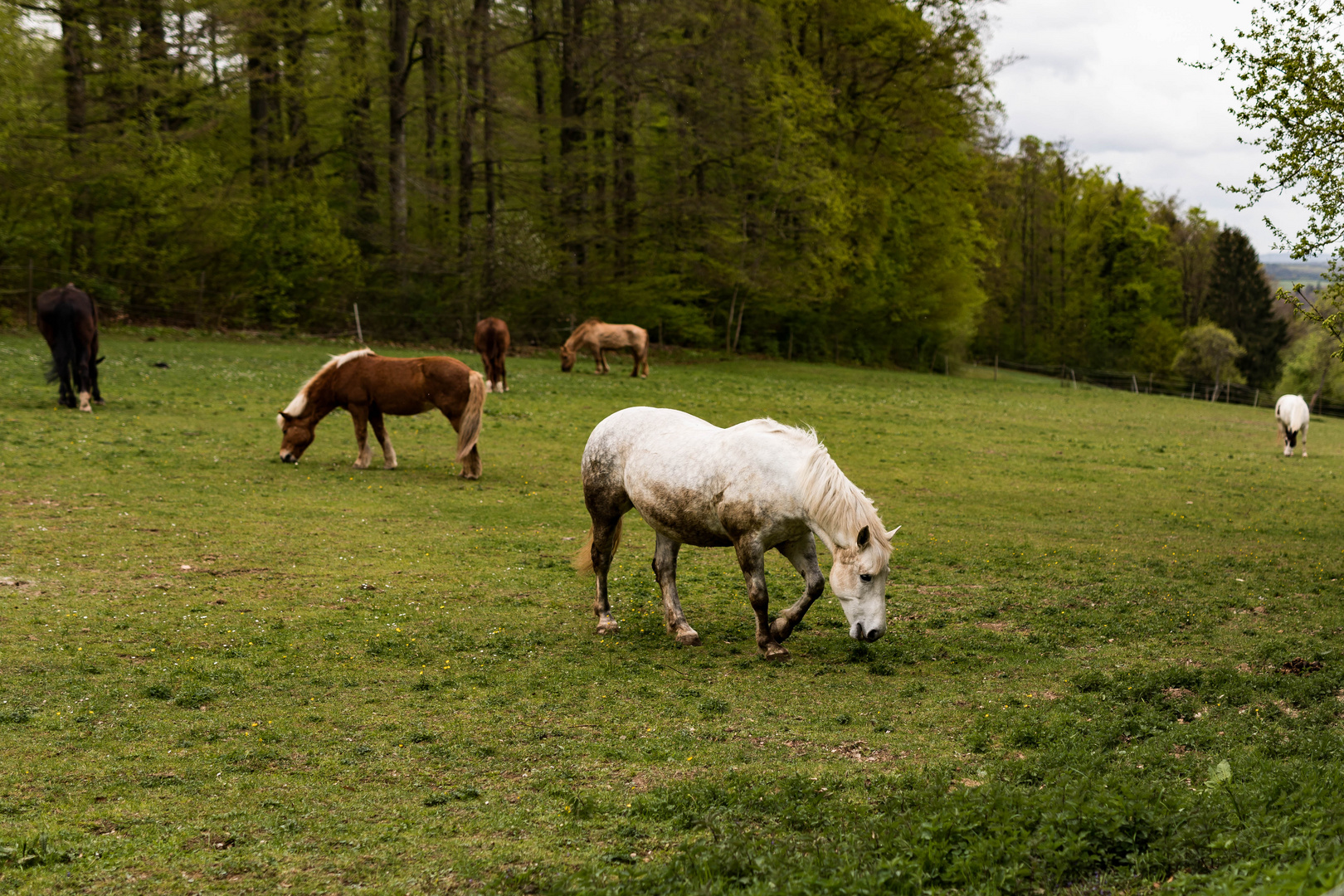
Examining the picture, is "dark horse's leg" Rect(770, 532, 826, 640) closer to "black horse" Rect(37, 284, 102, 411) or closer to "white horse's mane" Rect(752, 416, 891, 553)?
"white horse's mane" Rect(752, 416, 891, 553)

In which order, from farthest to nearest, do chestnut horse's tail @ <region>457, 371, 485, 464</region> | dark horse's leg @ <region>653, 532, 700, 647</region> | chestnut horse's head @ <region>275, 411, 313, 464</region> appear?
chestnut horse's head @ <region>275, 411, 313, 464</region>, chestnut horse's tail @ <region>457, 371, 485, 464</region>, dark horse's leg @ <region>653, 532, 700, 647</region>

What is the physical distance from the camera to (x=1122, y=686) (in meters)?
7.48

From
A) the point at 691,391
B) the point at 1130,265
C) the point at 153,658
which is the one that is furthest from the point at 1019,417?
the point at 1130,265

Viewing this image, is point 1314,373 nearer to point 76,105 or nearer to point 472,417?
point 472,417

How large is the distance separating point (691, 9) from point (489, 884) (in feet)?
133

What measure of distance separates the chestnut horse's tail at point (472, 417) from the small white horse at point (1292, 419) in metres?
20.0

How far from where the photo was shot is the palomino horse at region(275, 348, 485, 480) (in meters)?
16.1

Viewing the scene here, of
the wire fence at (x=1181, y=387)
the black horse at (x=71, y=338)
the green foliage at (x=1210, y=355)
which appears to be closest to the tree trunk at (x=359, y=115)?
the black horse at (x=71, y=338)

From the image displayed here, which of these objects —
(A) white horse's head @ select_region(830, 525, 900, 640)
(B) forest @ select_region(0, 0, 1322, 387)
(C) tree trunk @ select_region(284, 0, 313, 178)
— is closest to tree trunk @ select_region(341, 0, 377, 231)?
(B) forest @ select_region(0, 0, 1322, 387)

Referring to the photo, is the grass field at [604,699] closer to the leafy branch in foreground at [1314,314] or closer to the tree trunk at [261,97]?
the leafy branch in foreground at [1314,314]

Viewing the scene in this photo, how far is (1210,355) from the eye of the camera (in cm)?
6225

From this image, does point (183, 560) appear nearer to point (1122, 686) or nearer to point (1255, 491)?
point (1122, 686)

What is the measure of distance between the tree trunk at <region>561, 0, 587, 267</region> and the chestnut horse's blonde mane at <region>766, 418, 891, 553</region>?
3448cm

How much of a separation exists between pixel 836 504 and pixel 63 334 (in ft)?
53.7
